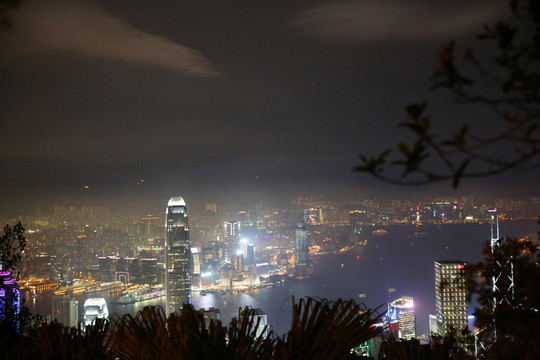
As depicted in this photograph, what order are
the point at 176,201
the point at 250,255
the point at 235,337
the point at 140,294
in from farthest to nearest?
1. the point at 250,255
2. the point at 176,201
3. the point at 140,294
4. the point at 235,337

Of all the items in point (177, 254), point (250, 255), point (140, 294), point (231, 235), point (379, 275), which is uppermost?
point (231, 235)

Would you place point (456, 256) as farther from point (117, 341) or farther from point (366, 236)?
point (117, 341)

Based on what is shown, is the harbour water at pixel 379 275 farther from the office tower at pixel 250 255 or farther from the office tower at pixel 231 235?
the office tower at pixel 231 235

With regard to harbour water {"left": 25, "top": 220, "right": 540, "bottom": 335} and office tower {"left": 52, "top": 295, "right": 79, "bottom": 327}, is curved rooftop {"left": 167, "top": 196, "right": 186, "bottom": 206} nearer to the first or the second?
harbour water {"left": 25, "top": 220, "right": 540, "bottom": 335}

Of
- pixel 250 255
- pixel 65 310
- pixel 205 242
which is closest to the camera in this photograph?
pixel 65 310

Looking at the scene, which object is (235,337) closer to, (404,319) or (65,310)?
(404,319)

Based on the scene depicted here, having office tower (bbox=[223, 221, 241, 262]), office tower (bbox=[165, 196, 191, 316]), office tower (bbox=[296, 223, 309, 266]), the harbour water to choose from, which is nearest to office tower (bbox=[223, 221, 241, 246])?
office tower (bbox=[223, 221, 241, 262])

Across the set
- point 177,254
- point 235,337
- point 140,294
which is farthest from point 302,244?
point 235,337

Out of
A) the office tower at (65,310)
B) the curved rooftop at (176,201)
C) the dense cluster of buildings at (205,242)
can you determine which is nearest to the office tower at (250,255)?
the dense cluster of buildings at (205,242)
